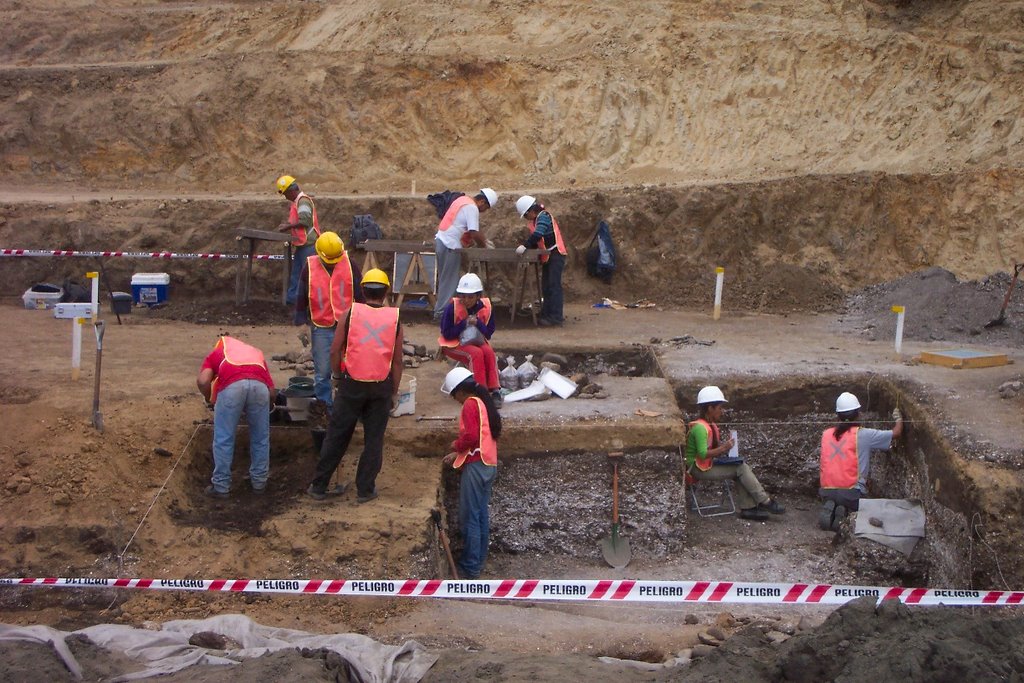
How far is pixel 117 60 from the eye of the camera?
22.1 metres

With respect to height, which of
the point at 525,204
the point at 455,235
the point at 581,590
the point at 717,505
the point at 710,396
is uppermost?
the point at 525,204

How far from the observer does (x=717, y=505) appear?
35.1 ft

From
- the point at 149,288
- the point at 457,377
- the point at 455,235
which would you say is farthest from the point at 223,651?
the point at 149,288

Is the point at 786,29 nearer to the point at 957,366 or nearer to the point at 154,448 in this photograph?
the point at 957,366

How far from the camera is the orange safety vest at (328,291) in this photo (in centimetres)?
930

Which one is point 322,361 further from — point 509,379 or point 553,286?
point 553,286

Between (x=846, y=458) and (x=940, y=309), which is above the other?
(x=940, y=309)

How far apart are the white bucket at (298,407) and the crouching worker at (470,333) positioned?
1381 mm

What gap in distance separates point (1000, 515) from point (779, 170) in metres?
10.00

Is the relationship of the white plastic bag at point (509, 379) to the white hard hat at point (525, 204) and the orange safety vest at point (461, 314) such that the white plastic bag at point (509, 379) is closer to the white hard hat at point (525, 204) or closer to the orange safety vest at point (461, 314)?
the orange safety vest at point (461, 314)

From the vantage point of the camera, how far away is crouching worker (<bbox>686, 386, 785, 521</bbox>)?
385 inches

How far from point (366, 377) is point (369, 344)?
25 centimetres

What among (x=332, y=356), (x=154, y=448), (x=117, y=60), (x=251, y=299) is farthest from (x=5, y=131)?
(x=332, y=356)

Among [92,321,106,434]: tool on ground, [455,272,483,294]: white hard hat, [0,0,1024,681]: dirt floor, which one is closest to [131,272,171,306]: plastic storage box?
[0,0,1024,681]: dirt floor
